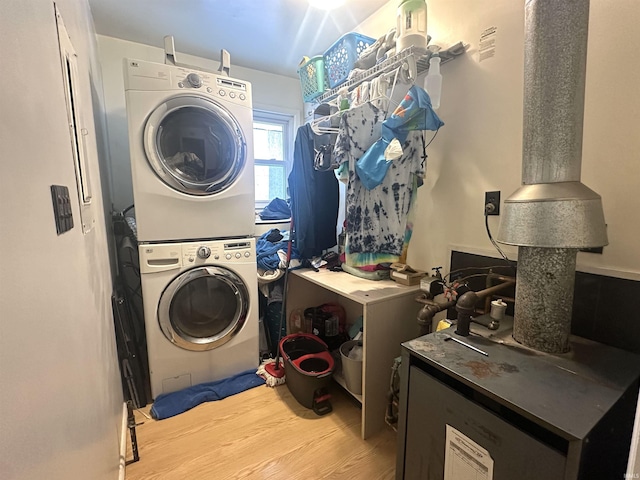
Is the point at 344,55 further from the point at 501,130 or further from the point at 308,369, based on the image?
the point at 308,369

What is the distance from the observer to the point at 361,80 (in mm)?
1776

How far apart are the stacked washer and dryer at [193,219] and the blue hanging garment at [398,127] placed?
2.82 ft

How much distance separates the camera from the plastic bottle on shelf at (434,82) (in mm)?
1475

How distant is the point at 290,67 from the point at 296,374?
268 cm

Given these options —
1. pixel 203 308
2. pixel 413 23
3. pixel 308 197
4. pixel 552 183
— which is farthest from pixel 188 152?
pixel 552 183

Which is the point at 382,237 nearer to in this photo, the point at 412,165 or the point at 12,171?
the point at 412,165

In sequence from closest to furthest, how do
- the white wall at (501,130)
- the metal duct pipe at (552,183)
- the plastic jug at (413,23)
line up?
1. the metal duct pipe at (552,183)
2. the white wall at (501,130)
3. the plastic jug at (413,23)

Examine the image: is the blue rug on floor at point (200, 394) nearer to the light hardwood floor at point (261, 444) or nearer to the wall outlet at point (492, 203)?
the light hardwood floor at point (261, 444)

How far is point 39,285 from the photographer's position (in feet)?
1.76

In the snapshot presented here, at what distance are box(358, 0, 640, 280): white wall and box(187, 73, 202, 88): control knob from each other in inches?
48.9

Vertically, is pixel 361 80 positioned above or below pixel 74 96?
above

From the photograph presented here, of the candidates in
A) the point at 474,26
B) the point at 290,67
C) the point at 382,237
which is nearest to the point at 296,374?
the point at 382,237

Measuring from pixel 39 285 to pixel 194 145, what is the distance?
153cm

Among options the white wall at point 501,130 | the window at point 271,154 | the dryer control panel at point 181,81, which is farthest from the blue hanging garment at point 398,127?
the window at point 271,154
